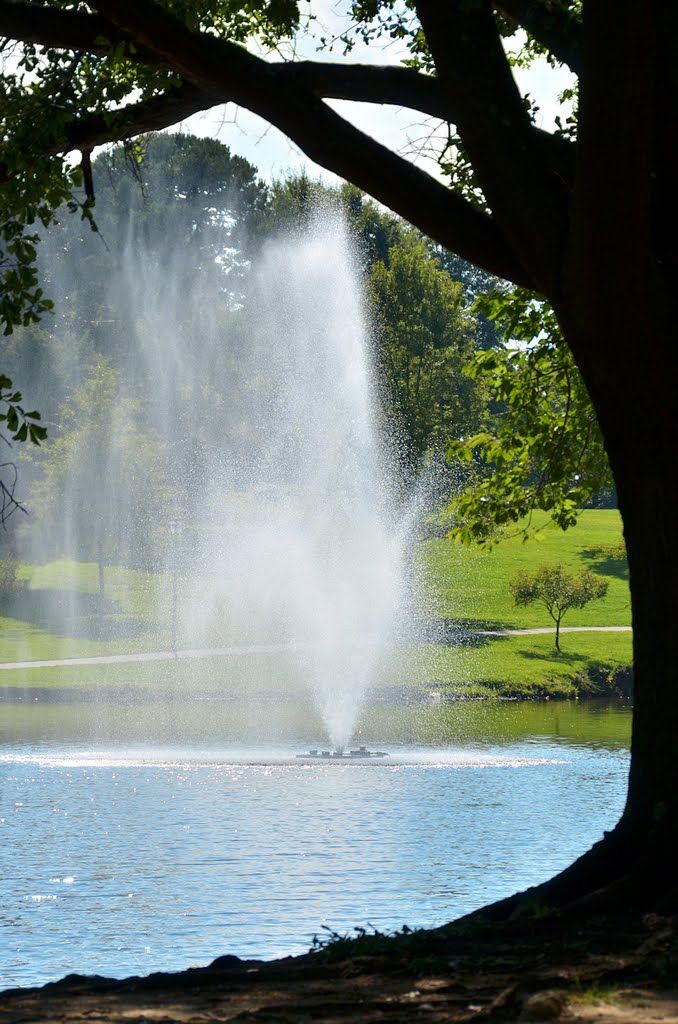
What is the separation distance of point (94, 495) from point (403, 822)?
31.2 m

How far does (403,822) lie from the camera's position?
15562 mm

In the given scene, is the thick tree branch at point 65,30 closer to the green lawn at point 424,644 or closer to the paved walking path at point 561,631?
the green lawn at point 424,644

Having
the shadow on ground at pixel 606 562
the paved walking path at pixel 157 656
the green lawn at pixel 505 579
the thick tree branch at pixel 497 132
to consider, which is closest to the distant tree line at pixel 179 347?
the green lawn at pixel 505 579

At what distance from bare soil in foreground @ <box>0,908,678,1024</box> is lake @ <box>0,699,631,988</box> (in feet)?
8.39

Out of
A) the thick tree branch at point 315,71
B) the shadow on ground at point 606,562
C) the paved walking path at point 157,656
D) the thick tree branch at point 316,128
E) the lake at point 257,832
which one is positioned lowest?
the lake at point 257,832

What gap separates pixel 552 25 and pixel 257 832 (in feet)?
31.4

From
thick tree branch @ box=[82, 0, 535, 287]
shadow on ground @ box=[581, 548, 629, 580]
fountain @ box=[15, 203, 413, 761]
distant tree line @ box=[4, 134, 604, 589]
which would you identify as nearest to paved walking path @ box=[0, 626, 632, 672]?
fountain @ box=[15, 203, 413, 761]

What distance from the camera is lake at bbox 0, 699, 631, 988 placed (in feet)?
35.7

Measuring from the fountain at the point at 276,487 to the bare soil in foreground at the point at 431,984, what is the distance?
78.6 feet

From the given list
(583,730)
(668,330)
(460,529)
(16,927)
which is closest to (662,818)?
(668,330)

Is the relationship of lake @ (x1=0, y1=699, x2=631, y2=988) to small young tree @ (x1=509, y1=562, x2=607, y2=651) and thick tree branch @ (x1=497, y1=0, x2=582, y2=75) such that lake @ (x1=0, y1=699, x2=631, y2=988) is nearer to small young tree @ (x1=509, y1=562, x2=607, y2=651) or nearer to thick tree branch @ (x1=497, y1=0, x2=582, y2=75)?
thick tree branch @ (x1=497, y1=0, x2=582, y2=75)

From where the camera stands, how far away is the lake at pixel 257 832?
35.7ft

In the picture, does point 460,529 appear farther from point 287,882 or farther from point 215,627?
point 215,627

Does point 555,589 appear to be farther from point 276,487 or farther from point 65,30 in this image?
point 65,30
